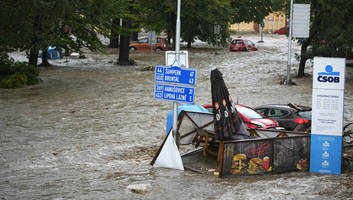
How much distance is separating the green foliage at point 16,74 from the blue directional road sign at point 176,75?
18937 millimetres

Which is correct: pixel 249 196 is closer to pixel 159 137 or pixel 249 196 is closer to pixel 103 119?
pixel 159 137

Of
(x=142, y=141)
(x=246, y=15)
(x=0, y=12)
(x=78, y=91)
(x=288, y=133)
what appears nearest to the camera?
(x=288, y=133)

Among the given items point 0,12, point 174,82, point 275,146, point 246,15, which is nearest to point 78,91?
point 0,12

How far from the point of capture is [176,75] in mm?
12617

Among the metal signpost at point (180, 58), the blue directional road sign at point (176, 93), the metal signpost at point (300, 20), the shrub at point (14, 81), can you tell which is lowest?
the shrub at point (14, 81)

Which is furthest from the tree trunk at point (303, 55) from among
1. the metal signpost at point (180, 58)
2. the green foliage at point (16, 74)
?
the metal signpost at point (180, 58)

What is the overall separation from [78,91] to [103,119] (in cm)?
857

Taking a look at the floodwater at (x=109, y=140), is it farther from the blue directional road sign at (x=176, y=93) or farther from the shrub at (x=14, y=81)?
the blue directional road sign at (x=176, y=93)

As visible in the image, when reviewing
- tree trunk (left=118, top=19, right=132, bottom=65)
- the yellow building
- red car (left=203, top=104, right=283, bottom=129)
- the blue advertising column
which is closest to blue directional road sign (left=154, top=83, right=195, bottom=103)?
Result: the blue advertising column

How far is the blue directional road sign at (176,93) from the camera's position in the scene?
1248 centimetres

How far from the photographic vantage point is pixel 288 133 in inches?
516

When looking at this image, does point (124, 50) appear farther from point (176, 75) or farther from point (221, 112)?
point (221, 112)

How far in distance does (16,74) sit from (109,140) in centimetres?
1530

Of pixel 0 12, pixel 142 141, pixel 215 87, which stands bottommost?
pixel 142 141
